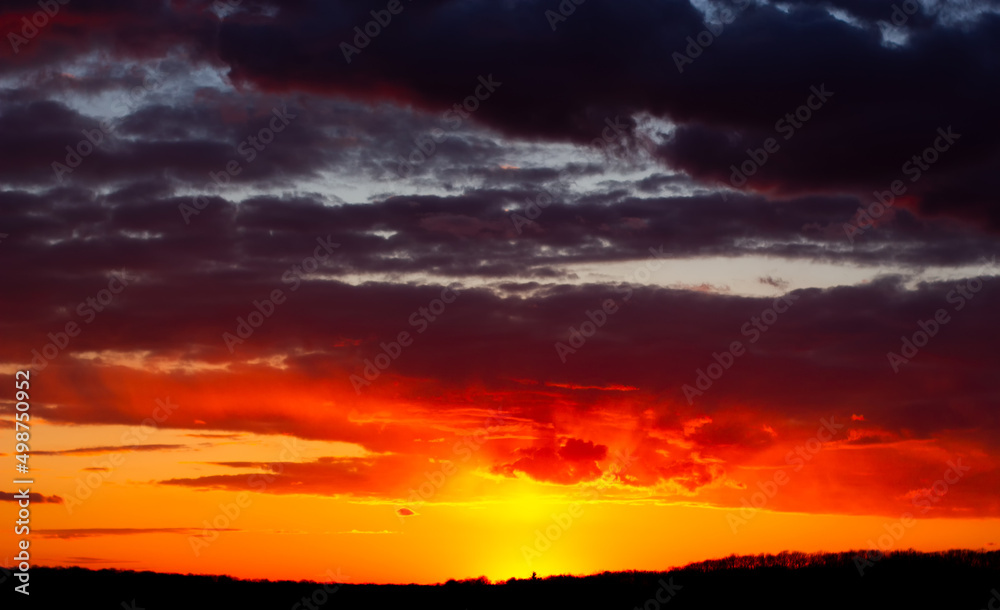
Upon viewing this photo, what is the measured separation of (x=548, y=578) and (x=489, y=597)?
5.47m

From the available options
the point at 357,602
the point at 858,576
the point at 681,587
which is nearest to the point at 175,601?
the point at 357,602

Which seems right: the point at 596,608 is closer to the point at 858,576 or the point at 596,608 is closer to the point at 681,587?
the point at 681,587

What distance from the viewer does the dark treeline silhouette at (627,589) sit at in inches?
1535

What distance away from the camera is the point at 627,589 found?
42.3 metres

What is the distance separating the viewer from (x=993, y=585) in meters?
39.2

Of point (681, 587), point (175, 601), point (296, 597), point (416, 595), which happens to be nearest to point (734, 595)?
point (681, 587)

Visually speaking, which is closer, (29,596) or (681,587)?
(29,596)

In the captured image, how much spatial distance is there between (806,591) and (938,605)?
4.78 m

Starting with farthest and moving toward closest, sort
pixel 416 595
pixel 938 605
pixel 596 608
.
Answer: pixel 416 595, pixel 596 608, pixel 938 605

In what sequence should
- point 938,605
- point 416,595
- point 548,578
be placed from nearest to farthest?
point 938,605, point 416,595, point 548,578

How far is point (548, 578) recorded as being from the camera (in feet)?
154

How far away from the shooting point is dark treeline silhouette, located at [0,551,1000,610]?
128ft

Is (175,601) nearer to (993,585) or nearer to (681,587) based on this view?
(681,587)

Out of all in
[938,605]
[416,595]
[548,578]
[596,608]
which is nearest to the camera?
[938,605]
